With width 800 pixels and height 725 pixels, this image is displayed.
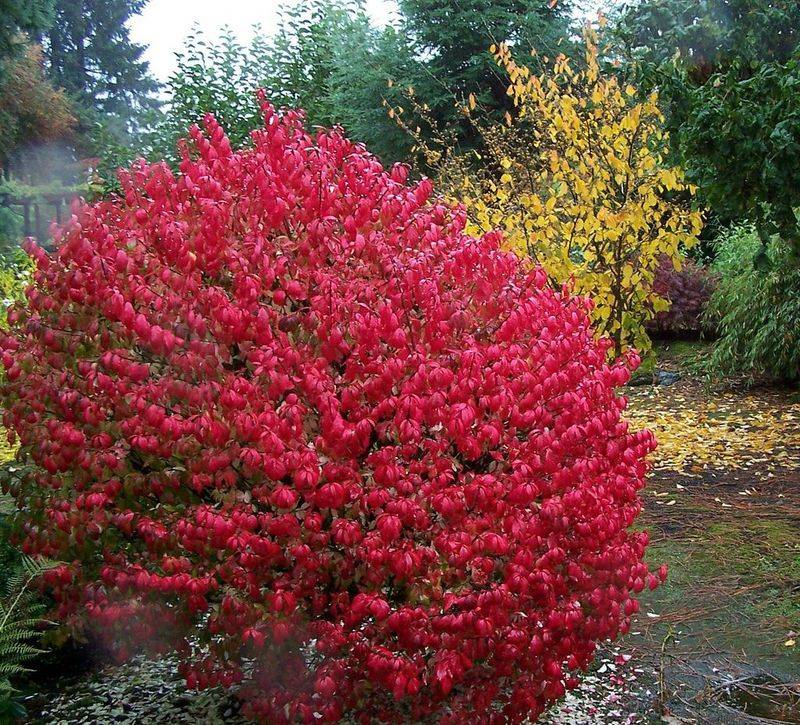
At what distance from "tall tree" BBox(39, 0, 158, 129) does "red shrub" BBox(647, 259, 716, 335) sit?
2696 centimetres

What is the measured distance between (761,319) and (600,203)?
2.53 m

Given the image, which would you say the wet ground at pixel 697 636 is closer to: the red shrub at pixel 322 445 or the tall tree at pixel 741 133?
the red shrub at pixel 322 445

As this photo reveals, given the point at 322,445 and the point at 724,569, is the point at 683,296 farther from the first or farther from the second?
the point at 322,445

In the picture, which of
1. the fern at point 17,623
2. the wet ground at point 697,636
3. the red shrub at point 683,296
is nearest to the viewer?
the fern at point 17,623

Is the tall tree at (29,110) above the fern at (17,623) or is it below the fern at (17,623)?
above

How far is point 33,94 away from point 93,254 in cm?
2313

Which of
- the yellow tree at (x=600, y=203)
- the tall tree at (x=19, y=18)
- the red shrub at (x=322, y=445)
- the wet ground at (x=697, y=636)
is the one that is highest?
the tall tree at (x=19, y=18)

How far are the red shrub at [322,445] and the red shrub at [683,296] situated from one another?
9.64m

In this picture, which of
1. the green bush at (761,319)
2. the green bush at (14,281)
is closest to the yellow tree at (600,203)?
the green bush at (761,319)

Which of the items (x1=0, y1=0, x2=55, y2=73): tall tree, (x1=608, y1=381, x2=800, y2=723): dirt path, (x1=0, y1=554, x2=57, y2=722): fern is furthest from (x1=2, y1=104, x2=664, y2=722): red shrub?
(x1=0, y1=0, x2=55, y2=73): tall tree

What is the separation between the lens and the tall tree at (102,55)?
33.0 meters

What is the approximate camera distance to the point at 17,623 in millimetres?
3193

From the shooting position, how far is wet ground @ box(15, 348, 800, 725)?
11.8 feet

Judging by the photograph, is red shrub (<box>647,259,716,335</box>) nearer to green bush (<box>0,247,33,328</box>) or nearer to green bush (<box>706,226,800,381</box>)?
green bush (<box>706,226,800,381</box>)
